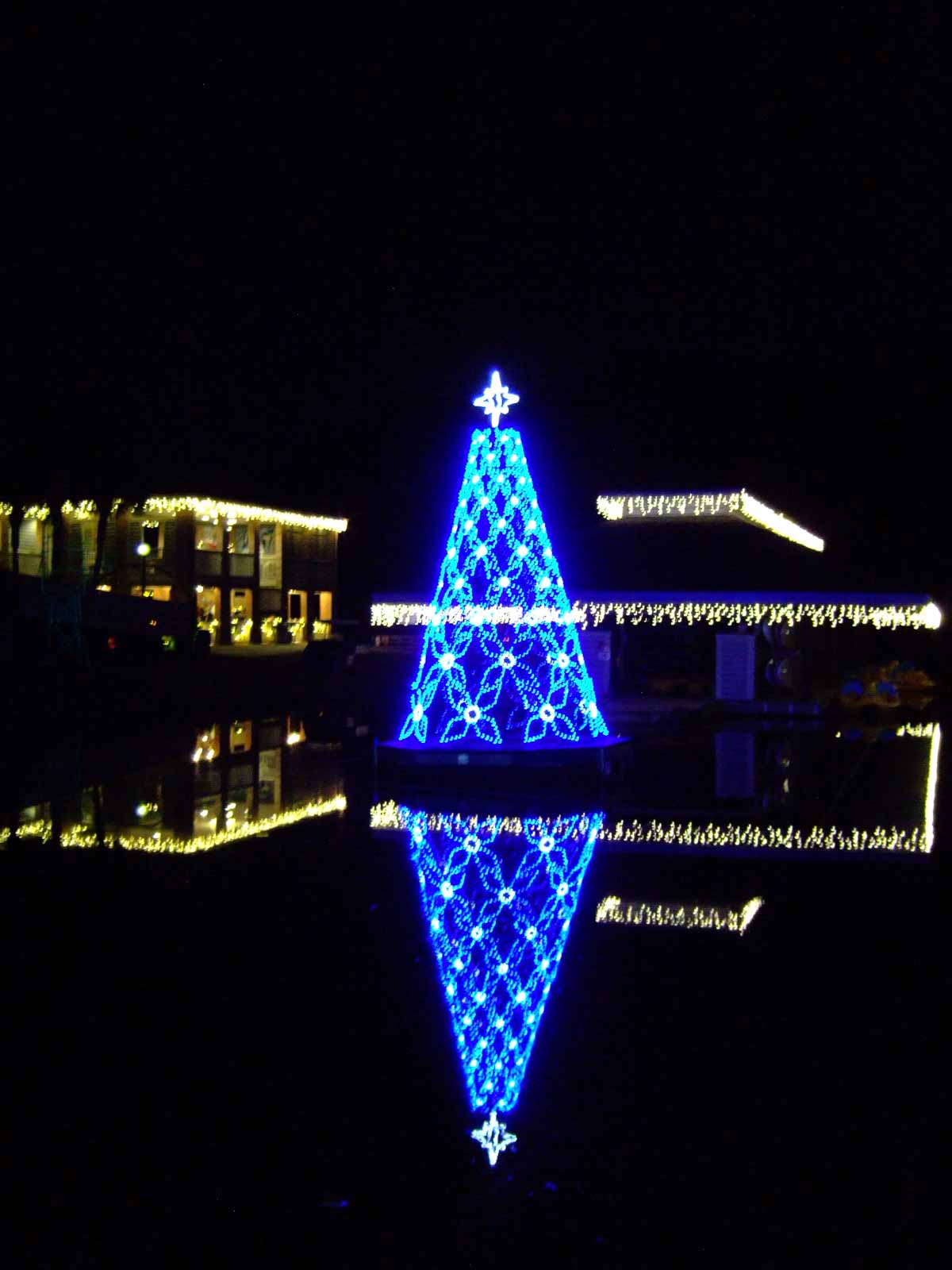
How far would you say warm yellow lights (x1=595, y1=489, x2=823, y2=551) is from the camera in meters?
32.1

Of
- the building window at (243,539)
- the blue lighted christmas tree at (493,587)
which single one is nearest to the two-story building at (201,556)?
the building window at (243,539)

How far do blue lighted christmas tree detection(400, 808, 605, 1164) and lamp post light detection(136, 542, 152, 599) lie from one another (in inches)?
1255

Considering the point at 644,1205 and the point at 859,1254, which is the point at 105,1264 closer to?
the point at 644,1205

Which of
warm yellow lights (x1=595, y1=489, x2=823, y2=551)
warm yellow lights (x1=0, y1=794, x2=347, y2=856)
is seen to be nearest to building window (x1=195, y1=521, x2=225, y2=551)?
warm yellow lights (x1=595, y1=489, x2=823, y2=551)

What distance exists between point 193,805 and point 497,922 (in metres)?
6.65

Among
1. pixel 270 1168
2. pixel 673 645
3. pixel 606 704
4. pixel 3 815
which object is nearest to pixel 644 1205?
pixel 270 1168

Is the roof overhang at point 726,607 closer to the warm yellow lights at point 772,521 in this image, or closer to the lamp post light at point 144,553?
the warm yellow lights at point 772,521

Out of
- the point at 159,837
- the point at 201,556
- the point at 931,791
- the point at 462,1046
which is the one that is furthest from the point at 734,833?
the point at 201,556

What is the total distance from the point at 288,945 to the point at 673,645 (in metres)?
26.7

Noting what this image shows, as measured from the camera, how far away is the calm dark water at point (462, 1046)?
4.42 meters

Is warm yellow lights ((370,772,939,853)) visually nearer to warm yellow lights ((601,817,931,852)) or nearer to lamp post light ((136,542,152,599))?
warm yellow lights ((601,817,931,852))

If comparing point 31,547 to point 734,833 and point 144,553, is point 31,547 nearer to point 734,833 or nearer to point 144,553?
point 144,553

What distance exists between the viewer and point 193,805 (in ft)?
48.2

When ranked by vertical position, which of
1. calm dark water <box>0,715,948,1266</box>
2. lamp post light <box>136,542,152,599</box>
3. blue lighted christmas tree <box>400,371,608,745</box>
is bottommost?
calm dark water <box>0,715,948,1266</box>
